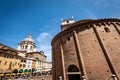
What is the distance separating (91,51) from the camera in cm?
1327

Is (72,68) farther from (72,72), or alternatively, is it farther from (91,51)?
(91,51)

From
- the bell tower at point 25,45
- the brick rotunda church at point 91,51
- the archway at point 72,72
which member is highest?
the bell tower at point 25,45

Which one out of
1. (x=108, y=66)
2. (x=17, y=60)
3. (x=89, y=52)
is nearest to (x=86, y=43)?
(x=89, y=52)

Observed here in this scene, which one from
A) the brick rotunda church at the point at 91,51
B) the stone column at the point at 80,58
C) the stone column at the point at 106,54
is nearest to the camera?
the stone column at the point at 106,54

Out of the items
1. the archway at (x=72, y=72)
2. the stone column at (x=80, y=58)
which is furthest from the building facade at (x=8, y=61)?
the stone column at (x=80, y=58)

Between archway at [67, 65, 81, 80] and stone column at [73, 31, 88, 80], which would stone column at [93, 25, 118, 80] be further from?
archway at [67, 65, 81, 80]

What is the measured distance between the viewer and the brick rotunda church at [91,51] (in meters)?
11.9

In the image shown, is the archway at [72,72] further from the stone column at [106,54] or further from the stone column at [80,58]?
the stone column at [106,54]

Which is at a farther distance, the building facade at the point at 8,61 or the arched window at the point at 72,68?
the building facade at the point at 8,61

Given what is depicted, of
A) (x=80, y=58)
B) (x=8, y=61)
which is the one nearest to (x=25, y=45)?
(x=8, y=61)

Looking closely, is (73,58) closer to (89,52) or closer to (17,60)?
(89,52)

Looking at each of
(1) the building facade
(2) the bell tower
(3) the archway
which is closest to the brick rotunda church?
(3) the archway

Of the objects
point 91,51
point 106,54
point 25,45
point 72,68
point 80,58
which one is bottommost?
point 72,68

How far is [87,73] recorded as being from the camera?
1230 cm
